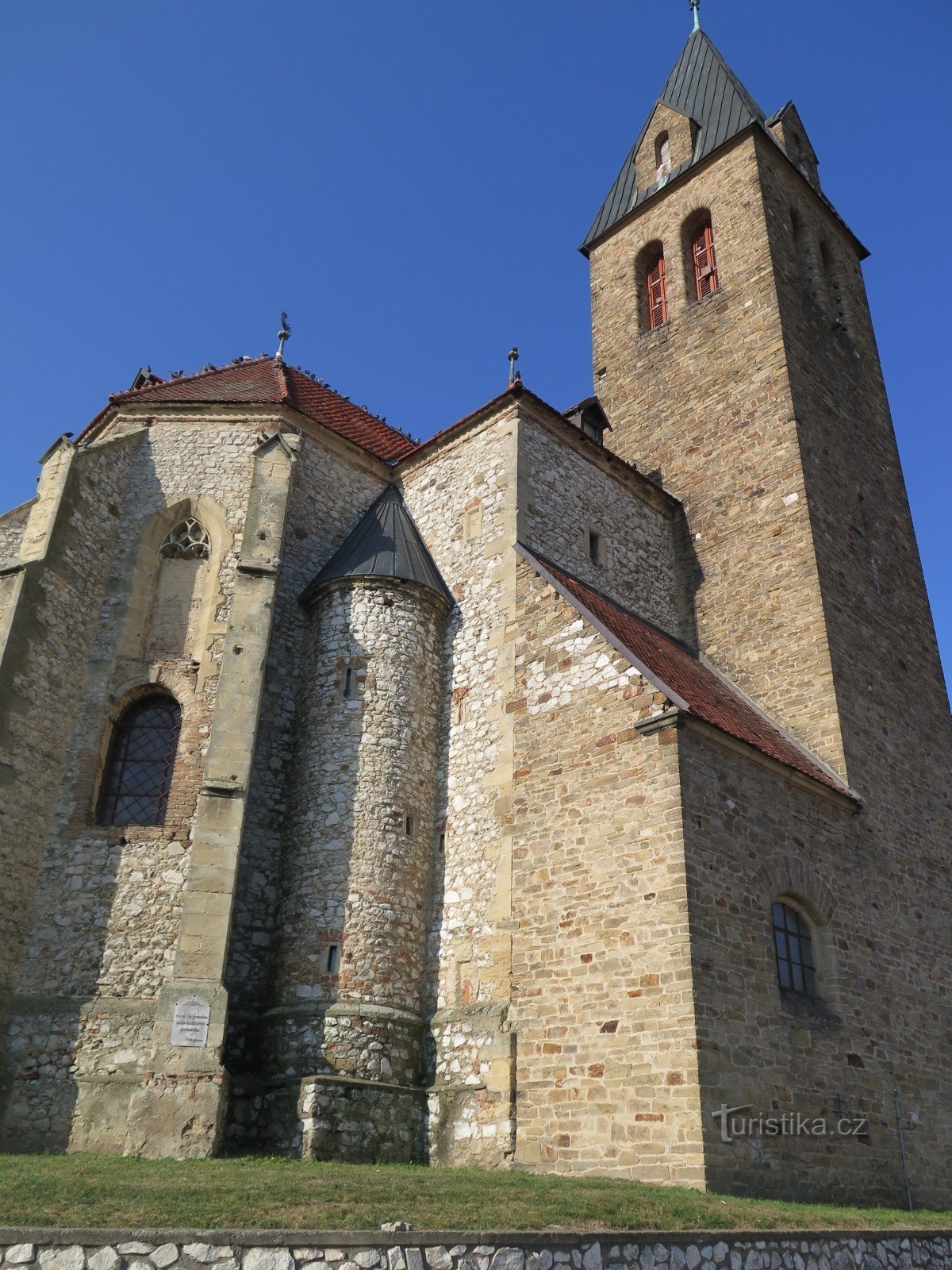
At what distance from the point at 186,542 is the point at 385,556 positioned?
3083 millimetres

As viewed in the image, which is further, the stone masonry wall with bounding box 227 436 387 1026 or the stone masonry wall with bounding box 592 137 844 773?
the stone masonry wall with bounding box 592 137 844 773

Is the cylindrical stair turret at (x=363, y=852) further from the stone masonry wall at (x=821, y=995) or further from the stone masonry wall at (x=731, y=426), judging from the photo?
the stone masonry wall at (x=731, y=426)

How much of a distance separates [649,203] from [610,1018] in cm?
1909

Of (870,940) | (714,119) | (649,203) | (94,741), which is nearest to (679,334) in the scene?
(649,203)

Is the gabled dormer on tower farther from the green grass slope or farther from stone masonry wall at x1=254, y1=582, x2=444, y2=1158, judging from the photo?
the green grass slope

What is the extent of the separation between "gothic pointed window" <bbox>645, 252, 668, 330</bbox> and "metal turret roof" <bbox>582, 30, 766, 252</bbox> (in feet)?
5.08

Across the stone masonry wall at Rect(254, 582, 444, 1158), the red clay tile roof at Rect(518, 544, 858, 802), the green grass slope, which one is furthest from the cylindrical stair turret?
the red clay tile roof at Rect(518, 544, 858, 802)

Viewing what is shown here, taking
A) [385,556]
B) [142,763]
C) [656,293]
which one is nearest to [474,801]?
[385,556]

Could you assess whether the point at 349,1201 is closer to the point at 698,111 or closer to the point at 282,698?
the point at 282,698

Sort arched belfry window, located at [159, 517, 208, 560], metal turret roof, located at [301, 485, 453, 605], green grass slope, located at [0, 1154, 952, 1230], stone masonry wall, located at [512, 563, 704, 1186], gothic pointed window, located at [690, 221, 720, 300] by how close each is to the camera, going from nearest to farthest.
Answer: green grass slope, located at [0, 1154, 952, 1230] < stone masonry wall, located at [512, 563, 704, 1186] < metal turret roof, located at [301, 485, 453, 605] < arched belfry window, located at [159, 517, 208, 560] < gothic pointed window, located at [690, 221, 720, 300]

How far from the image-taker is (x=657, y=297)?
22.9m

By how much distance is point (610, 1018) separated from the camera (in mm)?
10688

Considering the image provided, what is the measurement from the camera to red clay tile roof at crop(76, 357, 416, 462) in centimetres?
1681

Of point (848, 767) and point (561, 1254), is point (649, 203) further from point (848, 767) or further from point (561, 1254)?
point (561, 1254)
